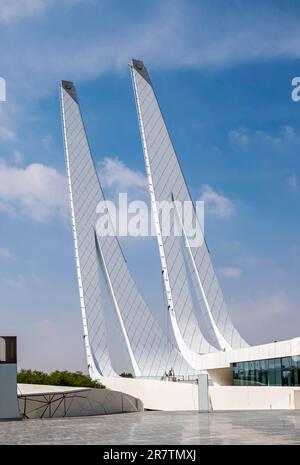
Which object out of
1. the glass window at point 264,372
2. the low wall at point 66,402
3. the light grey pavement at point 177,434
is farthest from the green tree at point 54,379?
the light grey pavement at point 177,434

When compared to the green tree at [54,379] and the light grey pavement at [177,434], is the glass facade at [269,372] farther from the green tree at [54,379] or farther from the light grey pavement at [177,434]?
the light grey pavement at [177,434]

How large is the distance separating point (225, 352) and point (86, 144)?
1830cm

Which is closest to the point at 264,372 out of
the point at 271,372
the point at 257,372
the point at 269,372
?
the point at 269,372

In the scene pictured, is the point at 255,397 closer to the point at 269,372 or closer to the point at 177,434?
the point at 269,372

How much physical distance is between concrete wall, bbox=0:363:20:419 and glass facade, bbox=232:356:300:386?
33.5 feet

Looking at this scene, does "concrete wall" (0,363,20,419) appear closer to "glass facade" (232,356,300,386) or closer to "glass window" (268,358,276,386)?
"glass facade" (232,356,300,386)

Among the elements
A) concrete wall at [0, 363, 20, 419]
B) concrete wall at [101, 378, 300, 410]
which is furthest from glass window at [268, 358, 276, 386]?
concrete wall at [0, 363, 20, 419]

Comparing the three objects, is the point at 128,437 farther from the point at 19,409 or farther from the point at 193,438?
the point at 19,409

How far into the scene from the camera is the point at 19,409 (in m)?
19.8

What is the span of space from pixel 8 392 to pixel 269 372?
11285 mm

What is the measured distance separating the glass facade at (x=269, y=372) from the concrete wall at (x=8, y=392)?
33.5ft

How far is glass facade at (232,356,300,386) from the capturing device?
2522cm

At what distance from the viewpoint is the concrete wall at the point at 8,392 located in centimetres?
1903
